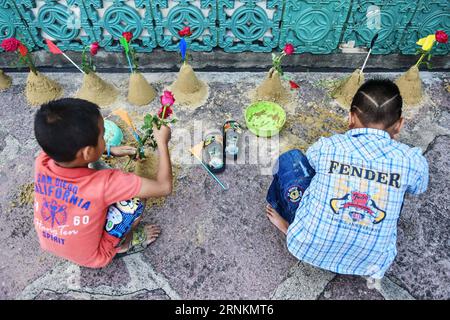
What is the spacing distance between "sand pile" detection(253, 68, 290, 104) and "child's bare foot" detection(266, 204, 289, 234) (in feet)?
3.50

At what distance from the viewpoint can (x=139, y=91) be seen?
302 cm

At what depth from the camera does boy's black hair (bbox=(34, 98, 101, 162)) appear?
171 cm

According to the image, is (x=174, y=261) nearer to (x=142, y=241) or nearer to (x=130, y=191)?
(x=142, y=241)

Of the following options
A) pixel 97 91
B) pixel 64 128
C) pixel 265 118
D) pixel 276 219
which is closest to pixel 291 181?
pixel 276 219

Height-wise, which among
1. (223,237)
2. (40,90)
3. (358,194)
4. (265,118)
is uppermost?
(358,194)

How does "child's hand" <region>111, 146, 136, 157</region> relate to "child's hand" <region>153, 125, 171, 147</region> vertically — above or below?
below

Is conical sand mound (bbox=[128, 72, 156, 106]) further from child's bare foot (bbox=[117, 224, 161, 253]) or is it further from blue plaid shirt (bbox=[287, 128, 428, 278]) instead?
blue plaid shirt (bbox=[287, 128, 428, 278])

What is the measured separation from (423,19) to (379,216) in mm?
2170

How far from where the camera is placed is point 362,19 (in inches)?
118

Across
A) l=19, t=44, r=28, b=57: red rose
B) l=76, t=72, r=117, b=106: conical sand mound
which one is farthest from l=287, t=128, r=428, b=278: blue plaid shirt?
l=19, t=44, r=28, b=57: red rose

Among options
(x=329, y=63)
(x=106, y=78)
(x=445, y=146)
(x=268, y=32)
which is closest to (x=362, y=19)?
(x=329, y=63)

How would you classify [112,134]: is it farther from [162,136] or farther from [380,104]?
[380,104]

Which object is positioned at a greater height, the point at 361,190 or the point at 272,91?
the point at 361,190

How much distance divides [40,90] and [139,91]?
2.97 feet
